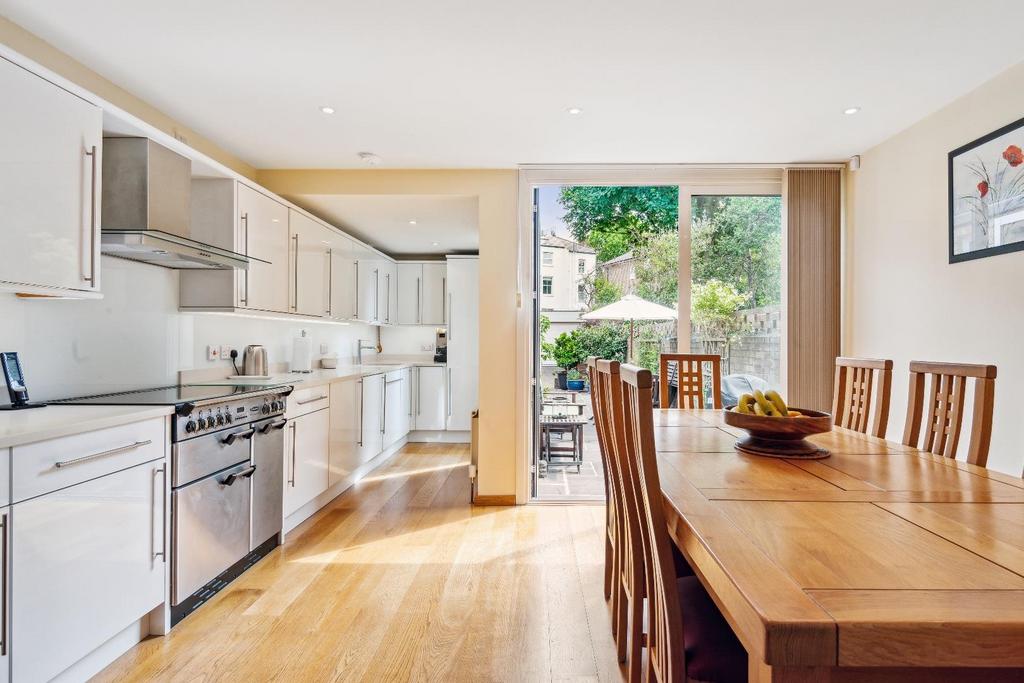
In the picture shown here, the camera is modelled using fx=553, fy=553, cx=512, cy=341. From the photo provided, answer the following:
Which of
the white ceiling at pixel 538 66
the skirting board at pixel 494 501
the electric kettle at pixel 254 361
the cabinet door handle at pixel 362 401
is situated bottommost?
the skirting board at pixel 494 501

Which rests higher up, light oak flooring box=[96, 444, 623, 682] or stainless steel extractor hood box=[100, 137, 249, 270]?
stainless steel extractor hood box=[100, 137, 249, 270]

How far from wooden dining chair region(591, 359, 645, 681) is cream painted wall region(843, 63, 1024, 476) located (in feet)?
6.74

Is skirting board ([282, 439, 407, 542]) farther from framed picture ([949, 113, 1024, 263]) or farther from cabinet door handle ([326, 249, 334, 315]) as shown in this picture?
framed picture ([949, 113, 1024, 263])

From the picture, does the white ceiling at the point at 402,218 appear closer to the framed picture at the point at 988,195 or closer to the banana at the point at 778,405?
the banana at the point at 778,405

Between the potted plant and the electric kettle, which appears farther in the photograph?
the potted plant

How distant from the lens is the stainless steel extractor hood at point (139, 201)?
2.41m

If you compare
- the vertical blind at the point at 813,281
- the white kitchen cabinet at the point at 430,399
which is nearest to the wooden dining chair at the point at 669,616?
the vertical blind at the point at 813,281

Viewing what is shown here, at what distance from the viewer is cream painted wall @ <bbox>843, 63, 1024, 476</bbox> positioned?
2.64 metres

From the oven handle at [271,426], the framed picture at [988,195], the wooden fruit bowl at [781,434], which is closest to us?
the wooden fruit bowl at [781,434]

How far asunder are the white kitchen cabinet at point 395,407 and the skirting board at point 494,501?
1.57 m

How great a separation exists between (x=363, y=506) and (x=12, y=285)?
257 cm

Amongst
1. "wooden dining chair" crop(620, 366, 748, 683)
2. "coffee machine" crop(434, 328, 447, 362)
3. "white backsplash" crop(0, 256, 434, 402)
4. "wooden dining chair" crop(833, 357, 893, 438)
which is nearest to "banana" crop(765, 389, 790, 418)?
"wooden dining chair" crop(833, 357, 893, 438)

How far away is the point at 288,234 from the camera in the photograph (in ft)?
12.6

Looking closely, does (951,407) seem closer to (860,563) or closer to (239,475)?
(860,563)
